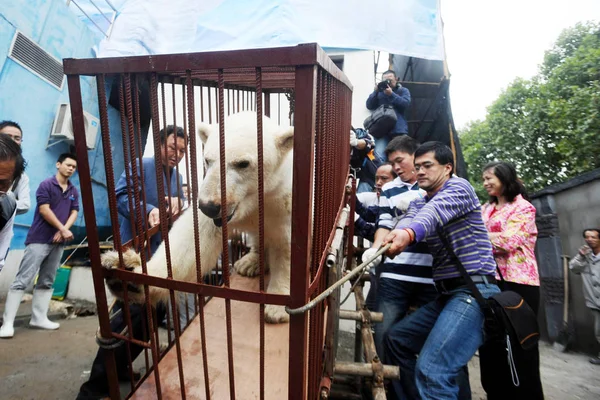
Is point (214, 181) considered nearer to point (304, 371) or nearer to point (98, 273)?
point (98, 273)

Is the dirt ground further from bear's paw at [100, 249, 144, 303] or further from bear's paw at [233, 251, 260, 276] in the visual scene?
bear's paw at [100, 249, 144, 303]

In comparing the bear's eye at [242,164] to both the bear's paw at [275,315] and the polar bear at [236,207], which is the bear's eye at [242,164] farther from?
the bear's paw at [275,315]

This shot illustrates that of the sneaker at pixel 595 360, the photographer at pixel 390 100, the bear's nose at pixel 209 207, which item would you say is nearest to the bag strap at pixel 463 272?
the bear's nose at pixel 209 207

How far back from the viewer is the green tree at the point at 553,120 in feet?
30.8

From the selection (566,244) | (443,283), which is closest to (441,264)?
(443,283)

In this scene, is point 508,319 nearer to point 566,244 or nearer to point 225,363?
point 225,363

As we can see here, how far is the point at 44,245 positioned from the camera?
4.20m

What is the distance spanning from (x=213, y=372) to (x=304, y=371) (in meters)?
0.73

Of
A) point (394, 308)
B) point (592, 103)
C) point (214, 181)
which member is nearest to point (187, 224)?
point (214, 181)

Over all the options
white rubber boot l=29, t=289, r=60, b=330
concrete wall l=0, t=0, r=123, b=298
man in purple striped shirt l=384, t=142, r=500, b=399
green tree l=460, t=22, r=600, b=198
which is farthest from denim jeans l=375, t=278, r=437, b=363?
green tree l=460, t=22, r=600, b=198

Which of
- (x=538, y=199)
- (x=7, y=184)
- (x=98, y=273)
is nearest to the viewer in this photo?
(x=98, y=273)

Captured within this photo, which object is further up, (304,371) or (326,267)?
(326,267)

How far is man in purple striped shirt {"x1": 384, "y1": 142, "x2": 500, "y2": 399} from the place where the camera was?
2068 millimetres

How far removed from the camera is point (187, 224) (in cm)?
188
